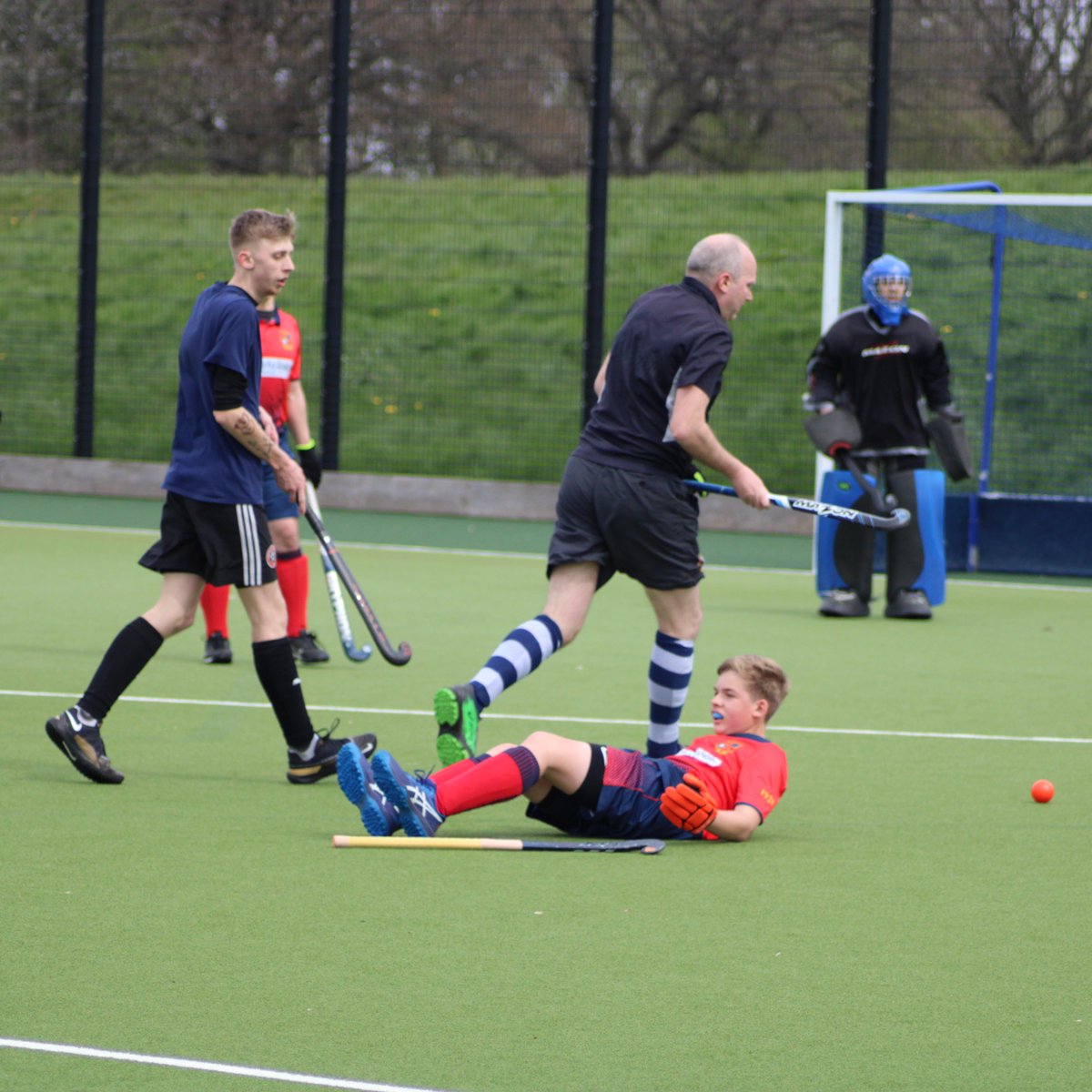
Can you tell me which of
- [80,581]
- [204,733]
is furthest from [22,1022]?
[80,581]

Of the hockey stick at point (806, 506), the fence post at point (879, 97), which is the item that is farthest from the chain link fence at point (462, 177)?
the hockey stick at point (806, 506)

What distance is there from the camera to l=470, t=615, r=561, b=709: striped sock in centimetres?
527

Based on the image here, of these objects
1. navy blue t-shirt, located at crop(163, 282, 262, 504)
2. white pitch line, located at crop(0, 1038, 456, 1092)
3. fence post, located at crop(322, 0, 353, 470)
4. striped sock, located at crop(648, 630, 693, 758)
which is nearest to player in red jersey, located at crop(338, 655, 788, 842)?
striped sock, located at crop(648, 630, 693, 758)

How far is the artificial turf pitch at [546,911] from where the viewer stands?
11.1 feet

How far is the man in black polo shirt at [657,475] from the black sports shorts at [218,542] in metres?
0.77

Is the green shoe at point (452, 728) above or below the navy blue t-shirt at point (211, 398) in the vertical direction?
below

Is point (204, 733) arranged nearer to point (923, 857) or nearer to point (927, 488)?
point (923, 857)

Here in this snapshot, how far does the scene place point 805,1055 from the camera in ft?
11.1

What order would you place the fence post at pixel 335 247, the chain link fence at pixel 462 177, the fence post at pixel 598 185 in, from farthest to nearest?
the fence post at pixel 335 247, the chain link fence at pixel 462 177, the fence post at pixel 598 185

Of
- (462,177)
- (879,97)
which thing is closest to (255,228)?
A: (879,97)

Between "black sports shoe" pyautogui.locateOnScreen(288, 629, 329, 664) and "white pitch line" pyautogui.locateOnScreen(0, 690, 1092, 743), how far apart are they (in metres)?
1.04

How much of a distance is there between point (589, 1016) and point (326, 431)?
12.5 meters

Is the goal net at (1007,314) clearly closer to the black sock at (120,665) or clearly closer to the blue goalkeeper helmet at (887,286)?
the blue goalkeeper helmet at (887,286)

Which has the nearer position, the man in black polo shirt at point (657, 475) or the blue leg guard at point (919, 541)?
the man in black polo shirt at point (657, 475)
